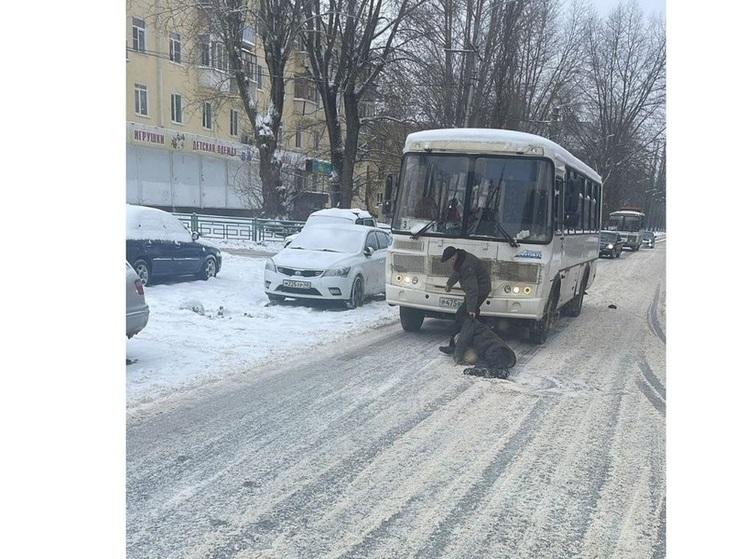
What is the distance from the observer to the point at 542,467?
13.6 feet

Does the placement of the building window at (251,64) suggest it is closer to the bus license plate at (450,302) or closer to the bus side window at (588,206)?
the bus side window at (588,206)

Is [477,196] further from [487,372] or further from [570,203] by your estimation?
[487,372]

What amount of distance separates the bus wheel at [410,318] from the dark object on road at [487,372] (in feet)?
7.59

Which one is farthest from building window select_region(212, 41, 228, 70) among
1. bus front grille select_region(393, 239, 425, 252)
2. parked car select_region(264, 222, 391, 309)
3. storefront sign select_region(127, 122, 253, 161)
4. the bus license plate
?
the bus license plate

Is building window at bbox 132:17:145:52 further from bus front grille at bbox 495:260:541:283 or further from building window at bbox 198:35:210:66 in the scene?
building window at bbox 198:35:210:66

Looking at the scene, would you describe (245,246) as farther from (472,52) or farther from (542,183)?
(542,183)

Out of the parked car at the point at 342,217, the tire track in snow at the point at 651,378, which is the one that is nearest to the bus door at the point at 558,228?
the tire track in snow at the point at 651,378

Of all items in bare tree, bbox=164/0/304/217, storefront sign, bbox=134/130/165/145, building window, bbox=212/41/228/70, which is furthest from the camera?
building window, bbox=212/41/228/70

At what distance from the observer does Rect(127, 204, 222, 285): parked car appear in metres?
7.64

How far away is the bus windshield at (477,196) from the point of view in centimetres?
819

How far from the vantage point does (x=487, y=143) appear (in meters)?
8.32

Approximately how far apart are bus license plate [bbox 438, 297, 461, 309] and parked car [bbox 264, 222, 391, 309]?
9.38 feet
